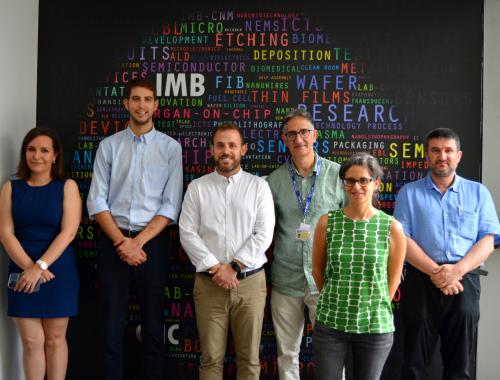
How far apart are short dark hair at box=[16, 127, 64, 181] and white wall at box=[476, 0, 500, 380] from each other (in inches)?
115

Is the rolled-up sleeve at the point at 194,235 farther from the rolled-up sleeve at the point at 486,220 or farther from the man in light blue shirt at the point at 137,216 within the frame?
the rolled-up sleeve at the point at 486,220

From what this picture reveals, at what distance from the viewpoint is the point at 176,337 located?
12.2ft

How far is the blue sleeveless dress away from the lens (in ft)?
10.2

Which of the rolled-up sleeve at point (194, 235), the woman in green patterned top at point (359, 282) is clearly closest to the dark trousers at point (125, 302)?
the rolled-up sleeve at point (194, 235)

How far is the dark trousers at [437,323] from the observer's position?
2996mm

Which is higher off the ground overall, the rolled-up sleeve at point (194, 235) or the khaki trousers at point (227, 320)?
the rolled-up sleeve at point (194, 235)

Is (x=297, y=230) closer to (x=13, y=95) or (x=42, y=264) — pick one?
(x=42, y=264)

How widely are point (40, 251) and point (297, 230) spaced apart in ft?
5.52

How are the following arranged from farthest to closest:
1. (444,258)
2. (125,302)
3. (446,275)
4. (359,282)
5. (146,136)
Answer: (146,136), (125,302), (444,258), (446,275), (359,282)

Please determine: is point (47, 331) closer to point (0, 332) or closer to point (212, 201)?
point (0, 332)

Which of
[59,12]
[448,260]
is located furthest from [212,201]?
[59,12]

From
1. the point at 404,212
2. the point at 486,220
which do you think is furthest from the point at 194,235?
the point at 486,220

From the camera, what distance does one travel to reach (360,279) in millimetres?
2379

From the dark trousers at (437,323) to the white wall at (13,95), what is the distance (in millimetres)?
2725
